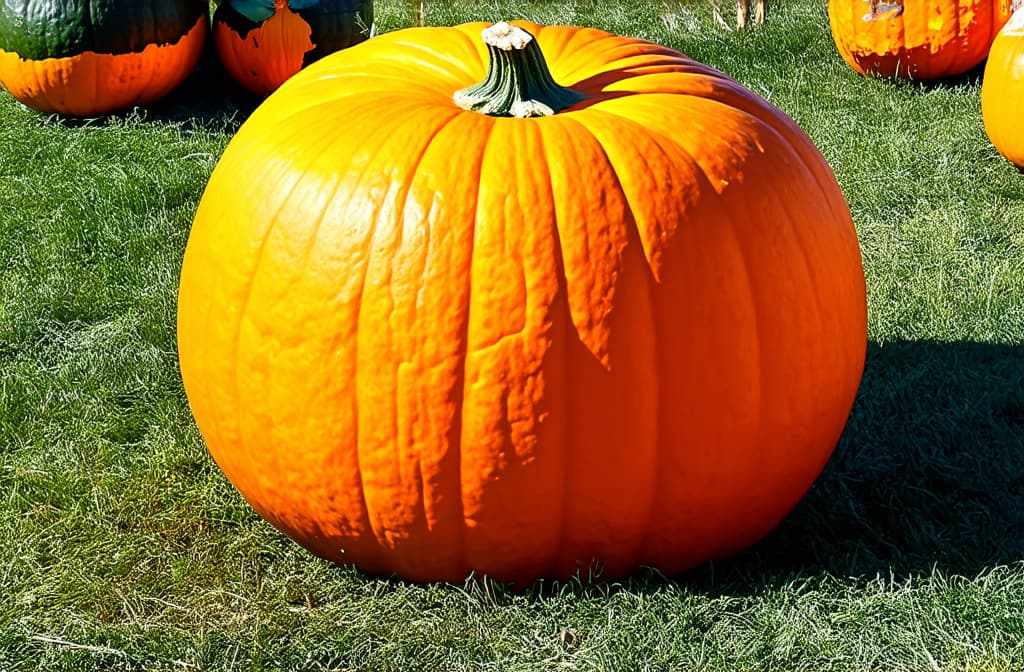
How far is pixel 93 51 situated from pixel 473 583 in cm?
401

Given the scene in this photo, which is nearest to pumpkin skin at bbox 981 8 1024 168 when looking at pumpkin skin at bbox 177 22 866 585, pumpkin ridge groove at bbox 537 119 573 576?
pumpkin skin at bbox 177 22 866 585

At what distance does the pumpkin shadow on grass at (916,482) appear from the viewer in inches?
119

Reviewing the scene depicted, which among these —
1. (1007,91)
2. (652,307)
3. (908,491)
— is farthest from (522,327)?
(1007,91)

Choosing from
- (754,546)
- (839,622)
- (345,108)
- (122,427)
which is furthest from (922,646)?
(122,427)

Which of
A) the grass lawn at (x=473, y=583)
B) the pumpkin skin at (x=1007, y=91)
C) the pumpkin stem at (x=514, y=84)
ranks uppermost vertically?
the pumpkin stem at (x=514, y=84)

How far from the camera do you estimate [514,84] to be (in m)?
2.76

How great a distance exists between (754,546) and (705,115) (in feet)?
3.45

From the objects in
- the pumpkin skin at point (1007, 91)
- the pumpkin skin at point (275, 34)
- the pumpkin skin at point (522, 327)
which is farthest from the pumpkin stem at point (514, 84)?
the pumpkin skin at point (275, 34)

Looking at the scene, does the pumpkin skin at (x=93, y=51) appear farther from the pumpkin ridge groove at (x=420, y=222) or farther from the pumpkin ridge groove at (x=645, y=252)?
the pumpkin ridge groove at (x=645, y=252)

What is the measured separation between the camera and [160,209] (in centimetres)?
533

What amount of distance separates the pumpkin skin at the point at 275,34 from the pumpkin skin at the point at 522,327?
3.64m

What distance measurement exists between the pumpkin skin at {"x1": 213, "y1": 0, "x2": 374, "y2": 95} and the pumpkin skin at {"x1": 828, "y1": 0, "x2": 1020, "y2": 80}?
100 inches

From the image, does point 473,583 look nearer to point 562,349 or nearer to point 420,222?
point 562,349

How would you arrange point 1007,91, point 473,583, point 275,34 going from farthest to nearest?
point 275,34 → point 1007,91 → point 473,583
